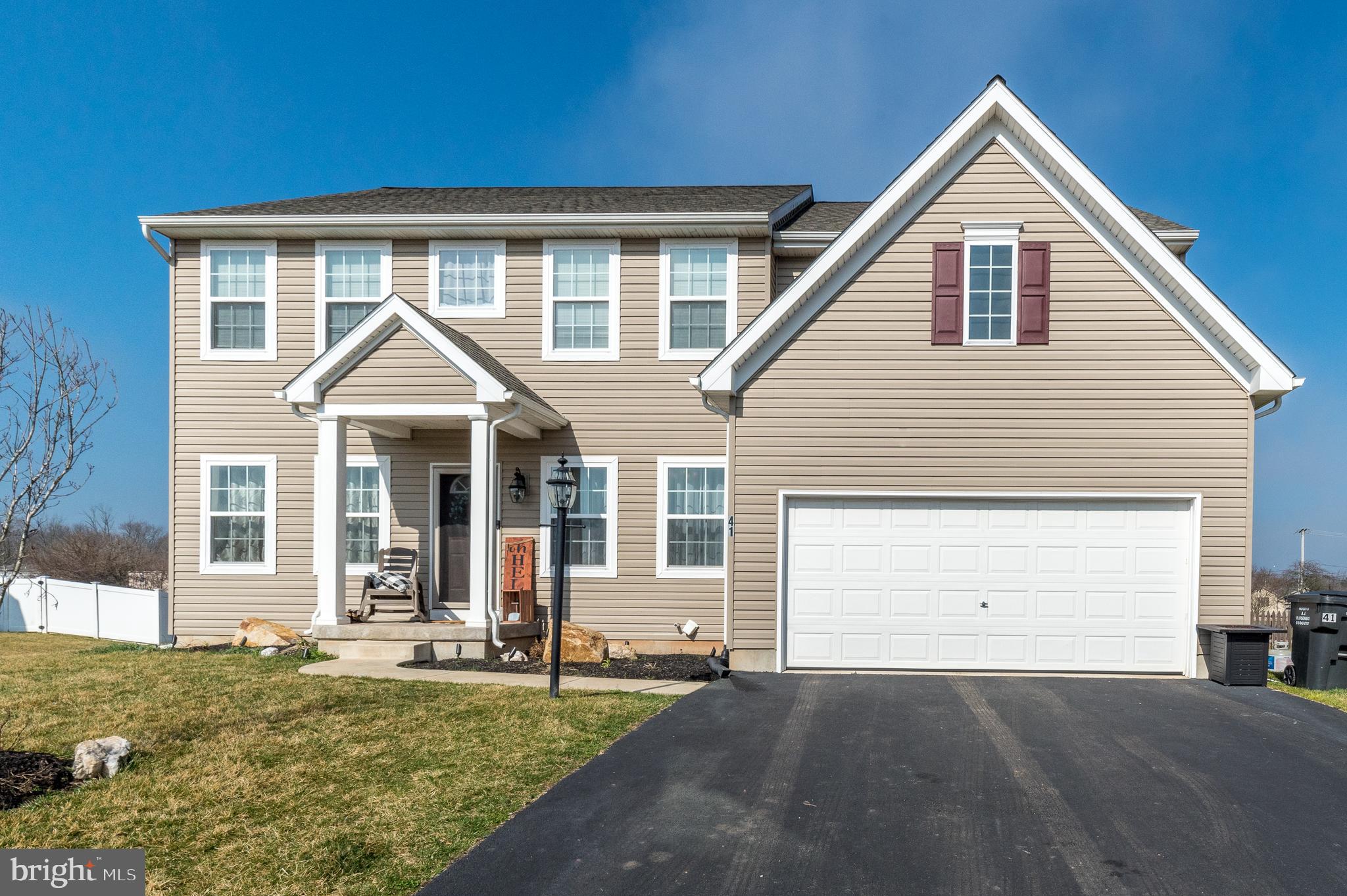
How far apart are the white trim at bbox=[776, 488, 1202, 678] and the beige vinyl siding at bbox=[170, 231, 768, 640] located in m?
2.30

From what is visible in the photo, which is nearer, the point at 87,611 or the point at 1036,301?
the point at 1036,301

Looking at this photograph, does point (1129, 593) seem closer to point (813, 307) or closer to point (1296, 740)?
point (1296, 740)

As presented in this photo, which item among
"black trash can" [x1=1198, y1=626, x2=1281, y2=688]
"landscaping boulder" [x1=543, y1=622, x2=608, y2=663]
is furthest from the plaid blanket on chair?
"black trash can" [x1=1198, y1=626, x2=1281, y2=688]

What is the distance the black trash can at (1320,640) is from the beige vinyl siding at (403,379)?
425 inches

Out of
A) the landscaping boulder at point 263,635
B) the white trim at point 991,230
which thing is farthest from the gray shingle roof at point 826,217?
the landscaping boulder at point 263,635

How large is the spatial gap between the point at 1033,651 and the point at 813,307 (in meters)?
5.02

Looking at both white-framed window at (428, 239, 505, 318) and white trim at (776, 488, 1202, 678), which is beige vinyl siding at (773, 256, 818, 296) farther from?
white-framed window at (428, 239, 505, 318)

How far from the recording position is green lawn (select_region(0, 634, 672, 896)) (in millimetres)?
4516

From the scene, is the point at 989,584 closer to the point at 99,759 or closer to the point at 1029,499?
the point at 1029,499

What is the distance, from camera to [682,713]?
26.2ft

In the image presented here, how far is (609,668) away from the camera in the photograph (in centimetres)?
1055

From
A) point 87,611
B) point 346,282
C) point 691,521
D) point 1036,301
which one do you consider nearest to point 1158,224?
point 1036,301

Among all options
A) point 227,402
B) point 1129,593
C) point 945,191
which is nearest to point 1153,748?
point 1129,593

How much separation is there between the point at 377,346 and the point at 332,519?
2476 millimetres
